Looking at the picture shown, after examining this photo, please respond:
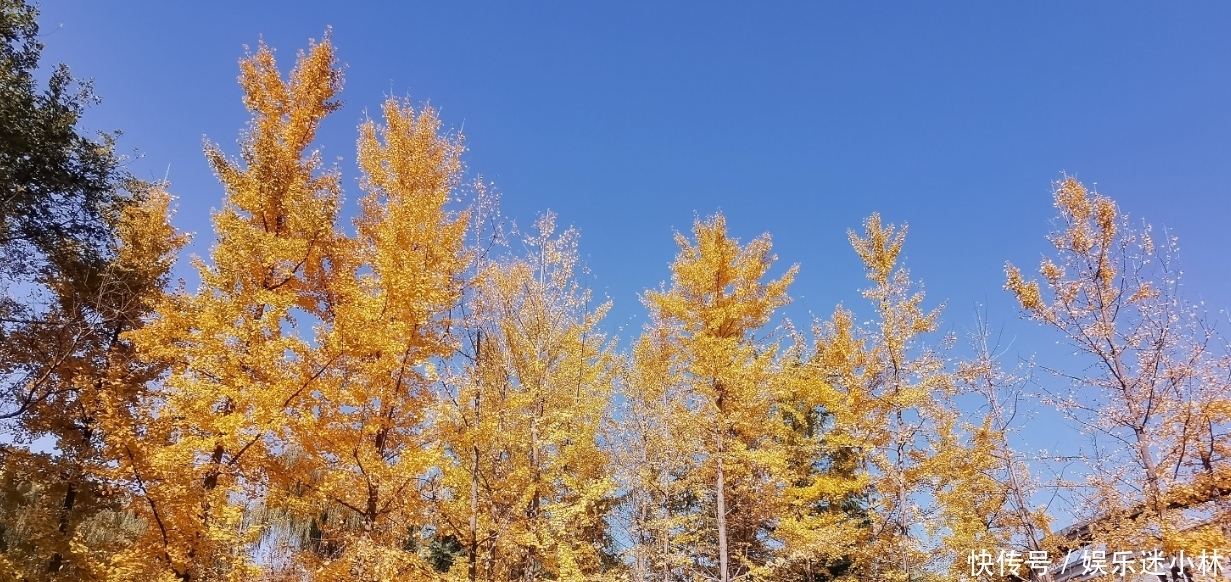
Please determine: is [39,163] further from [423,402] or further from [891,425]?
[891,425]

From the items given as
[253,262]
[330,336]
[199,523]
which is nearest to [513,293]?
[330,336]

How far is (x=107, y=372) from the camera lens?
24.8 ft

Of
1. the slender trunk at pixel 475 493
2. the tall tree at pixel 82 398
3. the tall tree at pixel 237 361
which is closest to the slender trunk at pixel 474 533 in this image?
the slender trunk at pixel 475 493

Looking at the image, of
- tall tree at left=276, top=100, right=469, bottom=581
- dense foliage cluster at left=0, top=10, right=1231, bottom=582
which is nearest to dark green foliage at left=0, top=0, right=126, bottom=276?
dense foliage cluster at left=0, top=10, right=1231, bottom=582

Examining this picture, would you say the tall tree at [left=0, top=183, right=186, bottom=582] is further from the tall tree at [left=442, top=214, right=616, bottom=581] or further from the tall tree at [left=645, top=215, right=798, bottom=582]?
the tall tree at [left=645, top=215, right=798, bottom=582]

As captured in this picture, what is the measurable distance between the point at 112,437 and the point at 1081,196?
12130 millimetres

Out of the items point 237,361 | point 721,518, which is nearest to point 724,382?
point 721,518

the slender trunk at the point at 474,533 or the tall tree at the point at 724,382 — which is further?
the tall tree at the point at 724,382

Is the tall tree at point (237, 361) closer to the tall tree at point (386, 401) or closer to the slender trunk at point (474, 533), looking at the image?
the tall tree at point (386, 401)

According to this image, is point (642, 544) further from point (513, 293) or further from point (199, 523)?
point (199, 523)

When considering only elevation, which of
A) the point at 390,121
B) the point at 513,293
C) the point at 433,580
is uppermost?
the point at 390,121

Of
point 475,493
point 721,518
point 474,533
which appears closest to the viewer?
point 474,533

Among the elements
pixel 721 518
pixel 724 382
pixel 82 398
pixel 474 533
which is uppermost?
pixel 724 382

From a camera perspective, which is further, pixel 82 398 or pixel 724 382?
pixel 724 382
